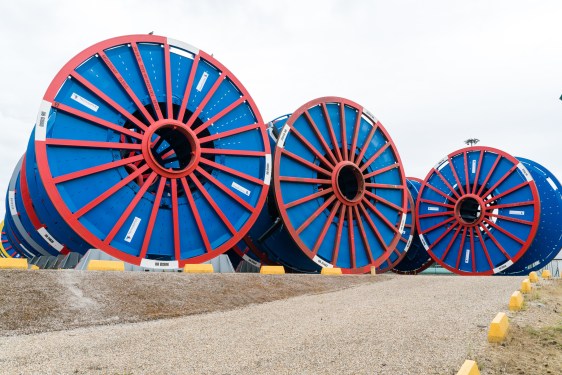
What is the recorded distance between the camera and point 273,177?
1811cm

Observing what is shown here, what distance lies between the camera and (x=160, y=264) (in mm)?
13922

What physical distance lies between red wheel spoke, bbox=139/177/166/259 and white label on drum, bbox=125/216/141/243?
Result: 1.04 feet

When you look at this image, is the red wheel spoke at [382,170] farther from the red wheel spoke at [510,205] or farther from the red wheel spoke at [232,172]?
the red wheel spoke at [510,205]

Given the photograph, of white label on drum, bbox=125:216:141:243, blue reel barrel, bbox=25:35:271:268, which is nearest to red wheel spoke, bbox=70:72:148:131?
blue reel barrel, bbox=25:35:271:268

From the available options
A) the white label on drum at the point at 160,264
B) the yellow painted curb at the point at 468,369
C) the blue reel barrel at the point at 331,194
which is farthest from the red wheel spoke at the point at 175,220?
the yellow painted curb at the point at 468,369

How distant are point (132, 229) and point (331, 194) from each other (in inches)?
349

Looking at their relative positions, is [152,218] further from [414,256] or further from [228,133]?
[414,256]

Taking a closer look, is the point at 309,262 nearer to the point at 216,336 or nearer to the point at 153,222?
the point at 153,222

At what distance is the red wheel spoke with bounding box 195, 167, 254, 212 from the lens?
1552 centimetres

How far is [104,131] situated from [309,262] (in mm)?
9682

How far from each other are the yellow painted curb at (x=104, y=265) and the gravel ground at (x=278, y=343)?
439cm

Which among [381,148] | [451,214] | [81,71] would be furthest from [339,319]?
[451,214]

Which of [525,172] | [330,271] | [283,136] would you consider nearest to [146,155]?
[283,136]

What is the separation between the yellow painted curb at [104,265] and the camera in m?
11.9
